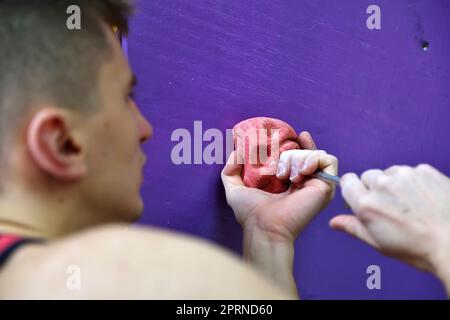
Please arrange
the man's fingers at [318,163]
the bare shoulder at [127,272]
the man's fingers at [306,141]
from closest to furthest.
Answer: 1. the bare shoulder at [127,272]
2. the man's fingers at [318,163]
3. the man's fingers at [306,141]

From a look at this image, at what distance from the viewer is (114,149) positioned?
Result: 62 cm

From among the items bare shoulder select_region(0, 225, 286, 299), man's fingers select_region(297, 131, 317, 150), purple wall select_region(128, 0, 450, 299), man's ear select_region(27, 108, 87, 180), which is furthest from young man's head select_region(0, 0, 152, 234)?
man's fingers select_region(297, 131, 317, 150)

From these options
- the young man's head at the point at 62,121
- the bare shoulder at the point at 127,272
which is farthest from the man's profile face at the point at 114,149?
the bare shoulder at the point at 127,272

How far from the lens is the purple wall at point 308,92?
903mm

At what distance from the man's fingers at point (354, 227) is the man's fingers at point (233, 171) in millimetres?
273

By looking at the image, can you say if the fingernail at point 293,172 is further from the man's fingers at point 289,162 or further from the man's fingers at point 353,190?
the man's fingers at point 353,190

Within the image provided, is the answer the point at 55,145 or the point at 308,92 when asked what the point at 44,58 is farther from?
the point at 308,92

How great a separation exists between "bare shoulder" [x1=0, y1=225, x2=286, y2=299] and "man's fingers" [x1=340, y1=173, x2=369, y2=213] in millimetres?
244

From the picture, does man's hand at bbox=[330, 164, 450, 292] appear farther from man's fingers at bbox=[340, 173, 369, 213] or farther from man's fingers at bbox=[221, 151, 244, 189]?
man's fingers at bbox=[221, 151, 244, 189]

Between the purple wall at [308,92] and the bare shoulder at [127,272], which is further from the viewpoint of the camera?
the purple wall at [308,92]

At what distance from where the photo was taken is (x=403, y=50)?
1008 millimetres
